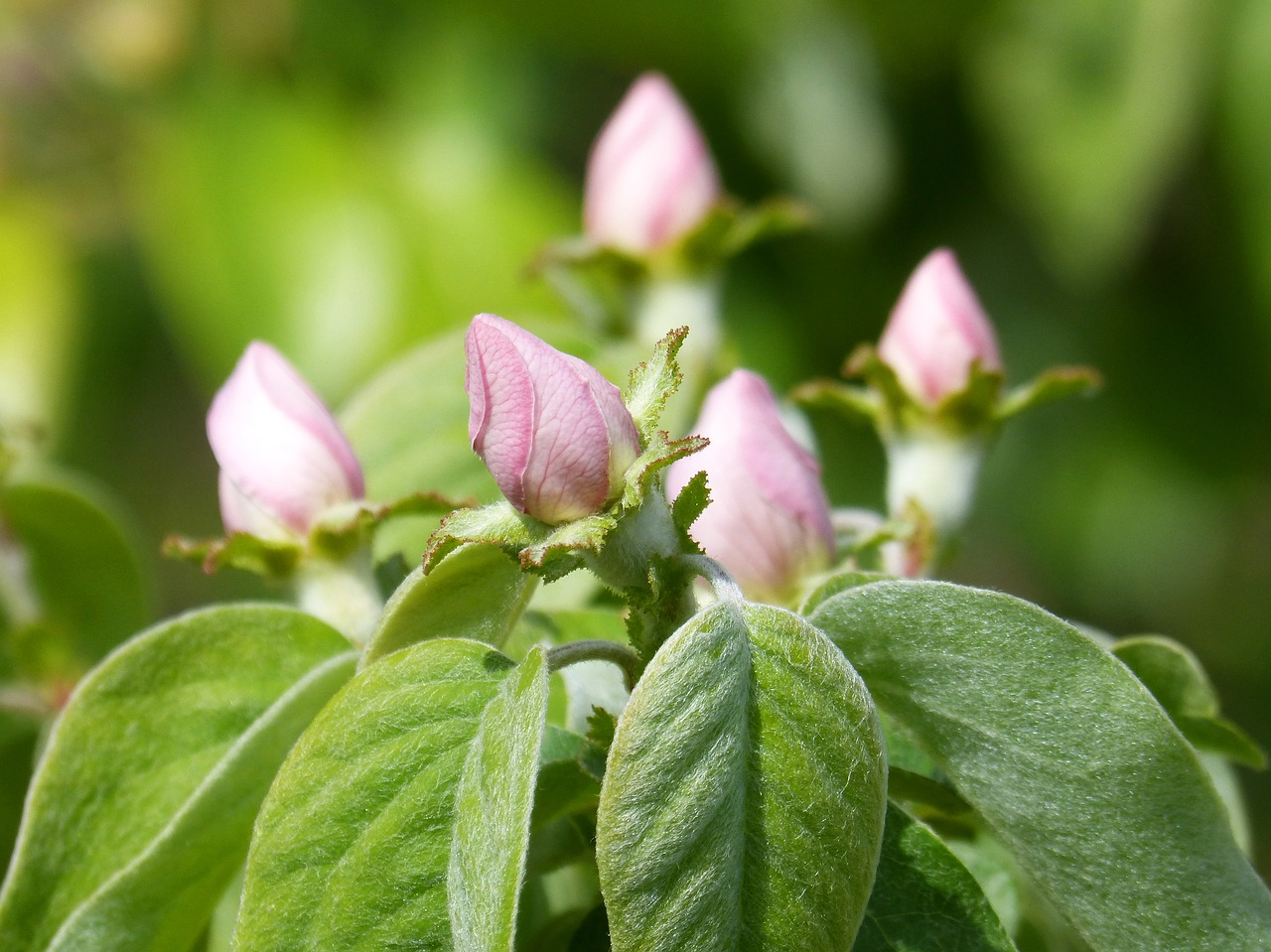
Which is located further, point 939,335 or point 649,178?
point 649,178

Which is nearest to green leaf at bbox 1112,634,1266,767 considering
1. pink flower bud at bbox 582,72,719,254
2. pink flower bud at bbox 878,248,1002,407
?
pink flower bud at bbox 878,248,1002,407

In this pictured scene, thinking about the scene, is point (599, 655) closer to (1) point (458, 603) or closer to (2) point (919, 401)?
(1) point (458, 603)

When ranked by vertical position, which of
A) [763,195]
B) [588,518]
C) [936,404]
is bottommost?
[763,195]

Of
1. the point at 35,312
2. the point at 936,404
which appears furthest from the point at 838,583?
the point at 35,312

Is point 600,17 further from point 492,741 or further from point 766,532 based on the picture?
point 492,741

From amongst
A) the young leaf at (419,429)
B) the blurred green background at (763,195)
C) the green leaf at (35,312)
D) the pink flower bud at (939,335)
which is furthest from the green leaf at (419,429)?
the green leaf at (35,312)

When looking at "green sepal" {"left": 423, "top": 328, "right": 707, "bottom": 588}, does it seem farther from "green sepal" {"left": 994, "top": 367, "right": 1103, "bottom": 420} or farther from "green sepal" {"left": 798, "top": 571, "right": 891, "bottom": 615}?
"green sepal" {"left": 994, "top": 367, "right": 1103, "bottom": 420}
